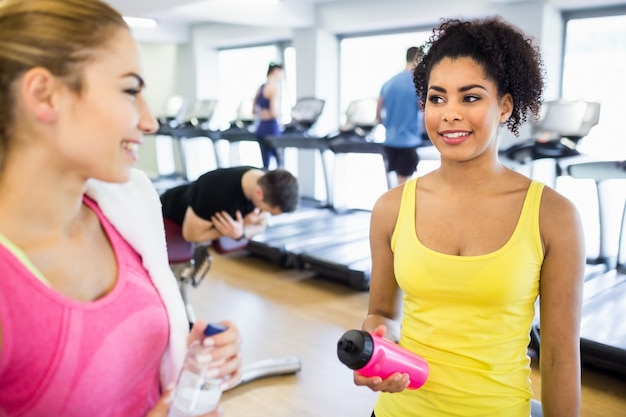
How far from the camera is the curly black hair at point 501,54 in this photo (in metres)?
1.24

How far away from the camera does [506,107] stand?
50.9 inches

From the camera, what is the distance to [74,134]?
2.63 feet

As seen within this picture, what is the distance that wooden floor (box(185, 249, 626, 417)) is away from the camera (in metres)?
2.72

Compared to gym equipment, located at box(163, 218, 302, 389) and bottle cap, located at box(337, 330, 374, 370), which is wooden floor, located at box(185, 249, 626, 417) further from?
bottle cap, located at box(337, 330, 374, 370)

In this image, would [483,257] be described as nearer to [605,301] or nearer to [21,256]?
[21,256]

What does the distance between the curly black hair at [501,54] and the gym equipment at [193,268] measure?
1.79m

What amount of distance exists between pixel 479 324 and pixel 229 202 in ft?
6.12

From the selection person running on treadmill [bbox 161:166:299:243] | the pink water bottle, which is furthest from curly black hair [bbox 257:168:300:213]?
the pink water bottle

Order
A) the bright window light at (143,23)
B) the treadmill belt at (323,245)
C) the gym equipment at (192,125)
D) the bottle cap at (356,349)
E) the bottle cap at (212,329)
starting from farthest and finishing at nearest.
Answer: the bright window light at (143,23), the gym equipment at (192,125), the treadmill belt at (323,245), the bottle cap at (356,349), the bottle cap at (212,329)

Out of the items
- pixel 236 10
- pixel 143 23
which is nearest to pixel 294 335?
pixel 236 10

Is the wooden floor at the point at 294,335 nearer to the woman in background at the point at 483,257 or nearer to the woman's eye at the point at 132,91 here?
the woman in background at the point at 483,257

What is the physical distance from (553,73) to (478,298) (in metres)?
5.18

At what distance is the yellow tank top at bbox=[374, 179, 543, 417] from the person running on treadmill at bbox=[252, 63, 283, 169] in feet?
18.9

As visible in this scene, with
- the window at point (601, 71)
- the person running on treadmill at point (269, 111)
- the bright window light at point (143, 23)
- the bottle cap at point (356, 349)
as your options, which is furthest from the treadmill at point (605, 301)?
the bright window light at point (143, 23)
